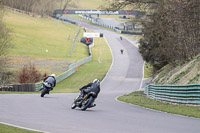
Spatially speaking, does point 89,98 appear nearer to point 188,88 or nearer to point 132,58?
point 188,88

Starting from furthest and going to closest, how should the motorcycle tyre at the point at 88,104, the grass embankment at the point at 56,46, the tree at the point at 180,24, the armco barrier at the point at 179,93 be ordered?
the grass embankment at the point at 56,46
the tree at the point at 180,24
the armco barrier at the point at 179,93
the motorcycle tyre at the point at 88,104

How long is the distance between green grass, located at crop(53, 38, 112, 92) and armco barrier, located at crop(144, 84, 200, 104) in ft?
80.7

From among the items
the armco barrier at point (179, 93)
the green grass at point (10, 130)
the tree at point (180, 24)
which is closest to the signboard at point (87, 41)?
the tree at point (180, 24)

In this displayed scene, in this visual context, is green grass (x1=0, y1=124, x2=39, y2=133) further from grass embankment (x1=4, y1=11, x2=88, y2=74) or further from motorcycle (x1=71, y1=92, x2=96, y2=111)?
grass embankment (x1=4, y1=11, x2=88, y2=74)

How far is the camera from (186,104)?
19438 mm

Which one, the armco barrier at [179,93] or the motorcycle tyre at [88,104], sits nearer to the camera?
the motorcycle tyre at [88,104]

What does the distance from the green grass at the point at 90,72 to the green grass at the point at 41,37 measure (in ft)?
11.9

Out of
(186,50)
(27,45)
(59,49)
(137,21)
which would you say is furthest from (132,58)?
(186,50)

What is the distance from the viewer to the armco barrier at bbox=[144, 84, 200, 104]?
18741 millimetres

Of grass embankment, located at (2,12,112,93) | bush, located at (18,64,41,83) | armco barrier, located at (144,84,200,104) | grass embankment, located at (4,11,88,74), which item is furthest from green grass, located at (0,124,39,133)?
grass embankment, located at (4,11,88,74)

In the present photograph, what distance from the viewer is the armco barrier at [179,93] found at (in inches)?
738

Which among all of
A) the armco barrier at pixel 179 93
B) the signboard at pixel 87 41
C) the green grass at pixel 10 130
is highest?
the signboard at pixel 87 41

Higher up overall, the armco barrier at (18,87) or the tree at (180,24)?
the tree at (180,24)

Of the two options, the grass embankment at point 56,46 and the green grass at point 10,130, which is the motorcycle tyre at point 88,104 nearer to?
the green grass at point 10,130
